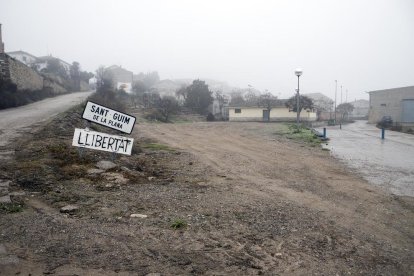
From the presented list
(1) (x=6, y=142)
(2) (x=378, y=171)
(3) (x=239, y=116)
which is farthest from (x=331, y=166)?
(3) (x=239, y=116)

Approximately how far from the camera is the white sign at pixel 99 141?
6.94 meters

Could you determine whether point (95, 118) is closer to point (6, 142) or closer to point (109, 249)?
point (6, 142)

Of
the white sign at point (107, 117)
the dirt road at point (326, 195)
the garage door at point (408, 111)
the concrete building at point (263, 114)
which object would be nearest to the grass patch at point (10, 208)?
the white sign at point (107, 117)

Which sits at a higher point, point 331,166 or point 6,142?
point 6,142

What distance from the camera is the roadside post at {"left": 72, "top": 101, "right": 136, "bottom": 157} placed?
6973mm

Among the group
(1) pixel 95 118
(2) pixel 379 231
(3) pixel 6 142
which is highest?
(1) pixel 95 118

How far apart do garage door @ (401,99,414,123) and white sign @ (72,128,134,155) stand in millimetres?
53852

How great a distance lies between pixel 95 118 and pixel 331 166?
7.68 meters

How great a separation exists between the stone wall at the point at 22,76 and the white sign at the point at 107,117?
2089cm

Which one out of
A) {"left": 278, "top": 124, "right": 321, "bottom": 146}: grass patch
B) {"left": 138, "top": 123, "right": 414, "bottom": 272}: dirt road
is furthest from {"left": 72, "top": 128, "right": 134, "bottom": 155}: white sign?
{"left": 278, "top": 124, "right": 321, "bottom": 146}: grass patch

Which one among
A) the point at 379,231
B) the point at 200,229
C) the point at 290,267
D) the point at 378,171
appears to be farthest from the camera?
the point at 378,171

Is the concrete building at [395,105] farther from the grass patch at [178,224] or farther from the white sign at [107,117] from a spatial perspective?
the grass patch at [178,224]

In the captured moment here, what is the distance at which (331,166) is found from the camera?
10.6 metres

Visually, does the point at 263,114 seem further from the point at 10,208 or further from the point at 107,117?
the point at 10,208
